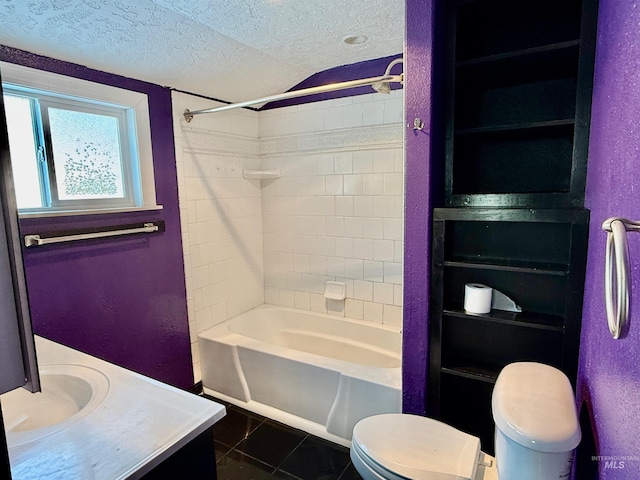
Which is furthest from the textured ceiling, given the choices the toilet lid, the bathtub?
the toilet lid

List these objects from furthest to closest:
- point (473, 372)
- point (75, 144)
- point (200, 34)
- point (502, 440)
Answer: point (75, 144), point (200, 34), point (473, 372), point (502, 440)

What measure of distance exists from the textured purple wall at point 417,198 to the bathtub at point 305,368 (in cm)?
30

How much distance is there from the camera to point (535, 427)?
0.98 m

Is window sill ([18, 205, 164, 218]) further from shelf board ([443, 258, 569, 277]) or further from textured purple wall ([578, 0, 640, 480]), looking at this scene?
textured purple wall ([578, 0, 640, 480])

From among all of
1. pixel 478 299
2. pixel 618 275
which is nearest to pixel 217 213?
pixel 478 299

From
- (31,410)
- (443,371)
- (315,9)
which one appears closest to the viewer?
(31,410)

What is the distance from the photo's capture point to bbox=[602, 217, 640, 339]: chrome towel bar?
514mm

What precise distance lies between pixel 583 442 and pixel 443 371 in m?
0.58

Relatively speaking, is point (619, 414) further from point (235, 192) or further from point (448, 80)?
point (235, 192)

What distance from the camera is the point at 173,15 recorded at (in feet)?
5.56

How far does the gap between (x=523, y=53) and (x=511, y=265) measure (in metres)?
0.79

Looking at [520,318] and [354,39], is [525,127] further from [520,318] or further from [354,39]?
[354,39]

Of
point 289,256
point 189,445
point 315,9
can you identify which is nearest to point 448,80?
point 315,9

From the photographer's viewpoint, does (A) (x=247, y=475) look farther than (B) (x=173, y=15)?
Yes
